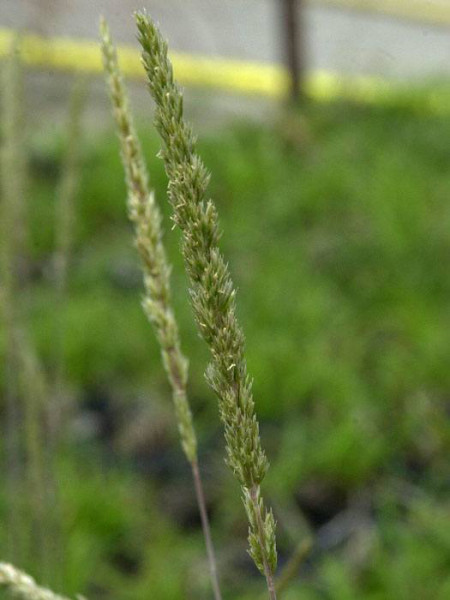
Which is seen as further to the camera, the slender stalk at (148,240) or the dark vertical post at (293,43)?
the dark vertical post at (293,43)

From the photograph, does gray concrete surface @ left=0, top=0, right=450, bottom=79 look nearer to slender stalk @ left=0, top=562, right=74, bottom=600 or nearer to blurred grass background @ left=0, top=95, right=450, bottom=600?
blurred grass background @ left=0, top=95, right=450, bottom=600

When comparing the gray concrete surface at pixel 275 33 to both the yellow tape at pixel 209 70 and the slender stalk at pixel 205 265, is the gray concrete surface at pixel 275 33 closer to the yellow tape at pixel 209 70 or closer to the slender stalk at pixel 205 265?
the yellow tape at pixel 209 70

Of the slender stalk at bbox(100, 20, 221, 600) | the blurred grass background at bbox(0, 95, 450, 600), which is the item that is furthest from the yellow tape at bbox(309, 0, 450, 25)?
the slender stalk at bbox(100, 20, 221, 600)

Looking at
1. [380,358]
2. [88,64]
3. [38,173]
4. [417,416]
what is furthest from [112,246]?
[88,64]

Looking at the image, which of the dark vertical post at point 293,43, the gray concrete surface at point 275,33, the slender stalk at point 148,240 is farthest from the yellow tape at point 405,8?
the slender stalk at point 148,240

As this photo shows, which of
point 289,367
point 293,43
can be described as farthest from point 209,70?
point 289,367

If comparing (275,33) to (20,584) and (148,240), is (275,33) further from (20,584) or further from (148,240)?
(20,584)
